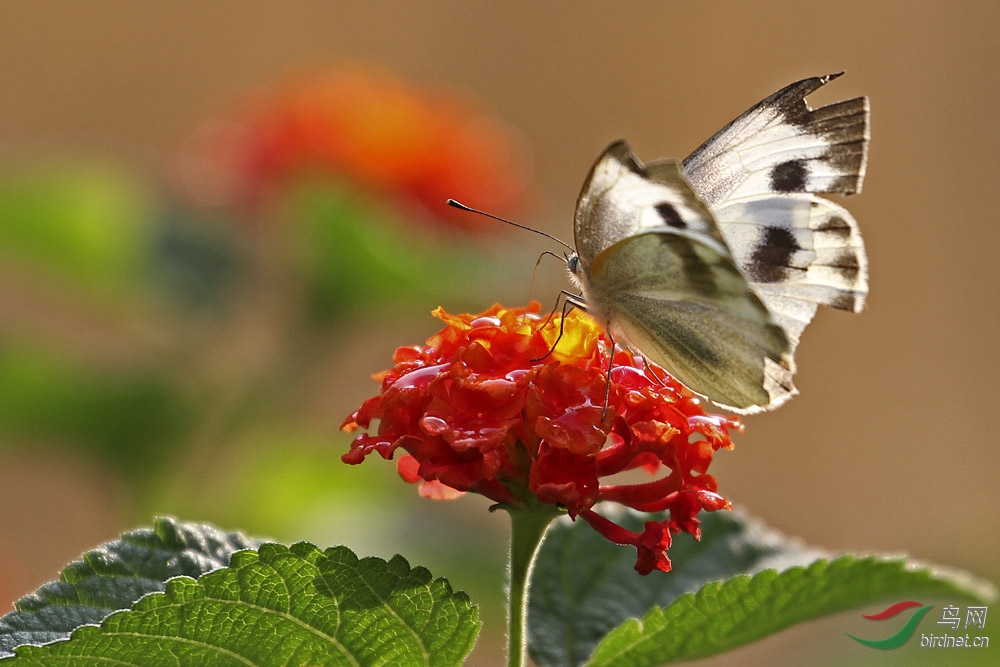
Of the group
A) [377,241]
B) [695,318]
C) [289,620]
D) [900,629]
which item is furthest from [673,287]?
[377,241]

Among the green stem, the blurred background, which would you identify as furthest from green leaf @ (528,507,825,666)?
the blurred background

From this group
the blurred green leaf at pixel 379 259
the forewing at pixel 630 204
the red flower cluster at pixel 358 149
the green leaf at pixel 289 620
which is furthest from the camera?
the red flower cluster at pixel 358 149

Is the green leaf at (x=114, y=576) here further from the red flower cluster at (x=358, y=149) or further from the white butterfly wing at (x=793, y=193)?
the red flower cluster at (x=358, y=149)

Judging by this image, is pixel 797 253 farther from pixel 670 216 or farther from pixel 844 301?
pixel 670 216

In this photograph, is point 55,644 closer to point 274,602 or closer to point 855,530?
point 274,602

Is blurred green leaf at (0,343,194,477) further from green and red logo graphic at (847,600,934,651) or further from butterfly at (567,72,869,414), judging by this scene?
green and red logo graphic at (847,600,934,651)

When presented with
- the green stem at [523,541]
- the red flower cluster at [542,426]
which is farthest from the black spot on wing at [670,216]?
the green stem at [523,541]

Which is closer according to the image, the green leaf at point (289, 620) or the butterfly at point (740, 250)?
the green leaf at point (289, 620)
